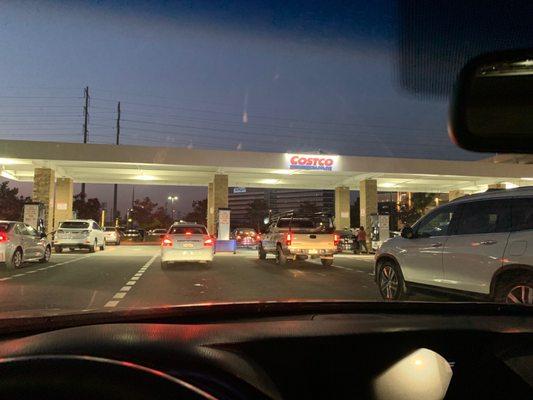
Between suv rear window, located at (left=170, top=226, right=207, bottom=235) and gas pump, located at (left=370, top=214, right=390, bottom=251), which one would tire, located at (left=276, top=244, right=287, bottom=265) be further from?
gas pump, located at (left=370, top=214, right=390, bottom=251)

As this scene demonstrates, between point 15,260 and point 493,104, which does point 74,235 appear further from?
point 493,104

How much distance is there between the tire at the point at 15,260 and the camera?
56.1 ft

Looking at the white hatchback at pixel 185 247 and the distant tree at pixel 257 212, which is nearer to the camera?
the white hatchback at pixel 185 247

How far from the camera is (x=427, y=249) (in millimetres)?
8984

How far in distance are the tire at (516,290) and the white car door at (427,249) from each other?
1.30 m

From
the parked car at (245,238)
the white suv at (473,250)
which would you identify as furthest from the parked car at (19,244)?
the parked car at (245,238)

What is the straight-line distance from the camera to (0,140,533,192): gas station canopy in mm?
29953

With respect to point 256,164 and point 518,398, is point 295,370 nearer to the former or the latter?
point 518,398

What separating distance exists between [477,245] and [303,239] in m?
11.6

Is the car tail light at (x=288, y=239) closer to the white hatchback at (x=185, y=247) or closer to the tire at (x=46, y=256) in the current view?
the white hatchback at (x=185, y=247)

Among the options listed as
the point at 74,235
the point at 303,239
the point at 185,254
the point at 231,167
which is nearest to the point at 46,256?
the point at 185,254

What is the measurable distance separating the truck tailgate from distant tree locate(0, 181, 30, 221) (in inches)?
2071

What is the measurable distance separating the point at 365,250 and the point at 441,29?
95.0 feet

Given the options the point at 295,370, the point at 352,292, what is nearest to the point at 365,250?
the point at 352,292
